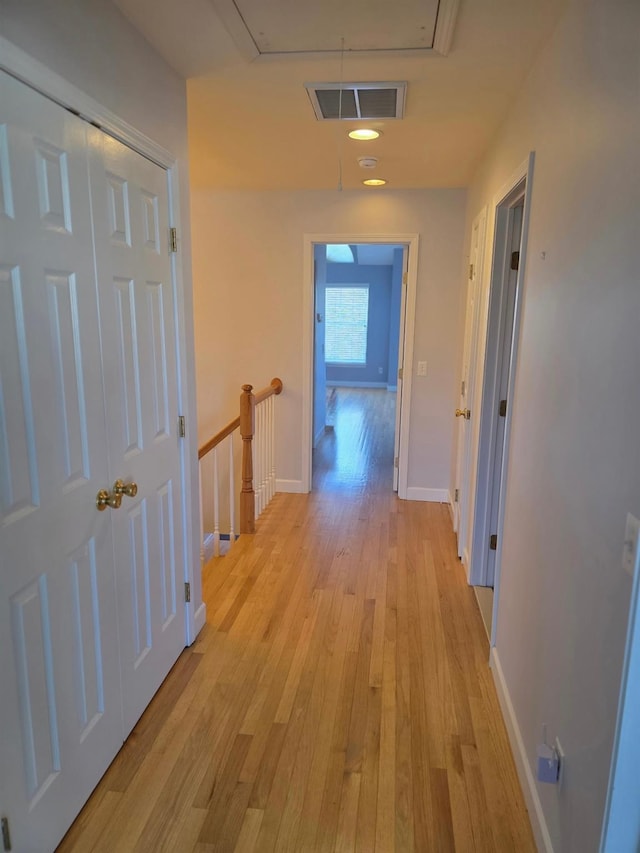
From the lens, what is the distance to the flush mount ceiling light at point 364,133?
2.80 m

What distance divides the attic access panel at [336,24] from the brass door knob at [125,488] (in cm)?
153

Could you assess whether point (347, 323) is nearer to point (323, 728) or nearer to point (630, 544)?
point (323, 728)

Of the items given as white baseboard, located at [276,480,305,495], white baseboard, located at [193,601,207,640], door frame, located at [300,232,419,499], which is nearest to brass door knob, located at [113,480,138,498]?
white baseboard, located at [193,601,207,640]

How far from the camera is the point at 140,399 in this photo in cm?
198

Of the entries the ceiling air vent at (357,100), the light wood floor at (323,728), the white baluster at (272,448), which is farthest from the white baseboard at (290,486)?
the ceiling air vent at (357,100)

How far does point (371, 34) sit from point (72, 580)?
6.64 ft

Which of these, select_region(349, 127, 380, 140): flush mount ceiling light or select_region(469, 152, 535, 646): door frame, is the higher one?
select_region(349, 127, 380, 140): flush mount ceiling light

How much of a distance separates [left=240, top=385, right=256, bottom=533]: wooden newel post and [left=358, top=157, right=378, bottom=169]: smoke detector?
1.60 meters

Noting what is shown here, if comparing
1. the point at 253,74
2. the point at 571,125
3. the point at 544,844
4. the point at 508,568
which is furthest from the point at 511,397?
the point at 253,74

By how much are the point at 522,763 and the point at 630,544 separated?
1.15 metres

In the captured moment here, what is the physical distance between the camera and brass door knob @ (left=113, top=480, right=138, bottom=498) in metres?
1.79

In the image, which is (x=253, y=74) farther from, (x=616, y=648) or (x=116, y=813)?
(x=116, y=813)

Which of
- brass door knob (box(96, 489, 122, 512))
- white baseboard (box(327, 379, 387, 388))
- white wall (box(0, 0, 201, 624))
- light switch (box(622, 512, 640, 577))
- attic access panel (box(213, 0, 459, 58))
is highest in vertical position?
attic access panel (box(213, 0, 459, 58))

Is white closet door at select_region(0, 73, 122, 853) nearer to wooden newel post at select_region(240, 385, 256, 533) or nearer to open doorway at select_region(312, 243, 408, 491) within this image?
wooden newel post at select_region(240, 385, 256, 533)
